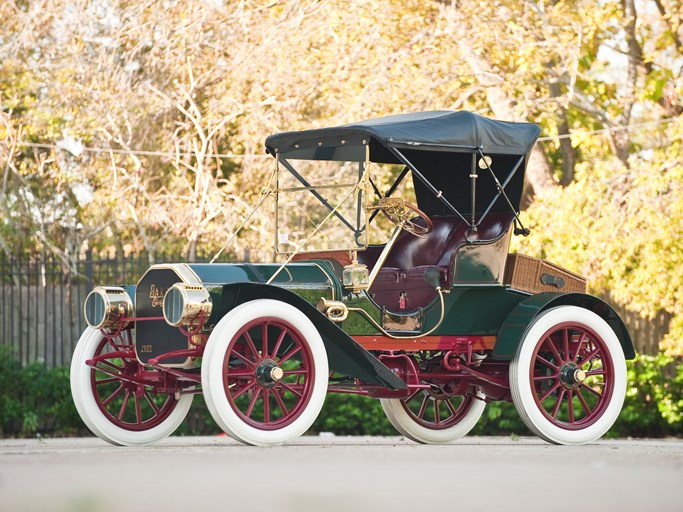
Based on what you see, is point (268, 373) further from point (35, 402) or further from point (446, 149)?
point (35, 402)

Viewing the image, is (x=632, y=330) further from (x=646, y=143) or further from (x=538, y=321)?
(x=646, y=143)

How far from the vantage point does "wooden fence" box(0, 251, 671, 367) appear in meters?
14.4

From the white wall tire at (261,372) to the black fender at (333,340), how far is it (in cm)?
17

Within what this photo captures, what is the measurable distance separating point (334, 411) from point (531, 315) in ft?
17.0

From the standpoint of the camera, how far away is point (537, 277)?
31.0ft

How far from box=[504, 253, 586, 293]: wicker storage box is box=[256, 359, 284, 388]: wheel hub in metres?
2.36

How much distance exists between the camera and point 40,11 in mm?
17641

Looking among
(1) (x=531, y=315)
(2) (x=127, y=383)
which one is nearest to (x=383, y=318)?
(1) (x=531, y=315)

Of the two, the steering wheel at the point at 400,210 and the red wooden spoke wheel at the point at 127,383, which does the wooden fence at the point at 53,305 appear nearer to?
the red wooden spoke wheel at the point at 127,383

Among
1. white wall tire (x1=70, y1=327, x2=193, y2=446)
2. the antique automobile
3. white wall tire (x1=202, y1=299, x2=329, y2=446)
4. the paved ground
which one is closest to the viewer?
the paved ground

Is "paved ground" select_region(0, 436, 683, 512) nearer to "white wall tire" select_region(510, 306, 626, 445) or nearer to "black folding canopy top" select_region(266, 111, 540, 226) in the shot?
"white wall tire" select_region(510, 306, 626, 445)

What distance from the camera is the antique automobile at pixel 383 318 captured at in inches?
306

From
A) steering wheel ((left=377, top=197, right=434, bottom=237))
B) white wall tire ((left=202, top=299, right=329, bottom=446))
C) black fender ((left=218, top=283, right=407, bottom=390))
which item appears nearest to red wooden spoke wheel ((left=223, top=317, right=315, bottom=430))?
white wall tire ((left=202, top=299, right=329, bottom=446))

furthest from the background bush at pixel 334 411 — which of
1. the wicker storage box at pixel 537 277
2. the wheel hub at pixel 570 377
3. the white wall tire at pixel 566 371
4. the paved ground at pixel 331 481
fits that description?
the paved ground at pixel 331 481
